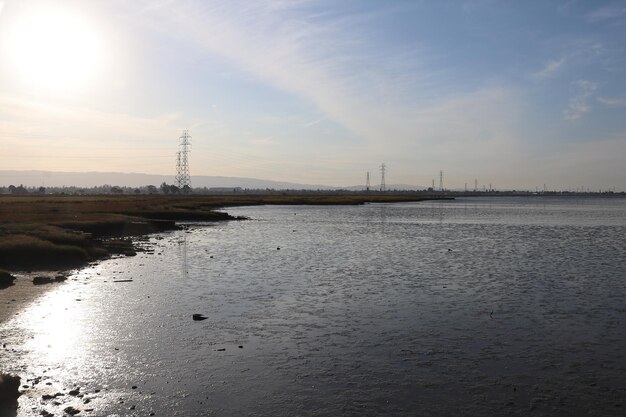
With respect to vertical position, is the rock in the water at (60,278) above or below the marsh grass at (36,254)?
below

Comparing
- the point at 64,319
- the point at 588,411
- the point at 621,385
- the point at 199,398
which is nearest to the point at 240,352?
the point at 199,398

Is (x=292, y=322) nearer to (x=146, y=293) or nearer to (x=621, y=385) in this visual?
(x=146, y=293)

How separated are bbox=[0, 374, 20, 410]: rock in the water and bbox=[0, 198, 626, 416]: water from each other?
1.03ft

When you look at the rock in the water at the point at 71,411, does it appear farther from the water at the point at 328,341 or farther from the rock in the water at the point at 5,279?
the rock in the water at the point at 5,279

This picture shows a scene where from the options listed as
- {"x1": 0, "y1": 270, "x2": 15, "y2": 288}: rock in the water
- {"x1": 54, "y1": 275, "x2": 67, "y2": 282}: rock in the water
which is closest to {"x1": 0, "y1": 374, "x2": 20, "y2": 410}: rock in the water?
{"x1": 0, "y1": 270, "x2": 15, "y2": 288}: rock in the water

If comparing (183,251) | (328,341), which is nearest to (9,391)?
(328,341)

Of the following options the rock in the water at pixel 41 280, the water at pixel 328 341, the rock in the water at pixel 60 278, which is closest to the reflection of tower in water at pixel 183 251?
the water at pixel 328 341

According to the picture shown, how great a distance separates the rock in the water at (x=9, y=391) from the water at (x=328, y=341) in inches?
12.4

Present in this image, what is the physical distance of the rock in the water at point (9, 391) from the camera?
1288cm

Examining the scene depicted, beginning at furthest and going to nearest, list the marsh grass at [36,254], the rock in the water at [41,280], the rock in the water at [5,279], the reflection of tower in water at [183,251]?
the reflection of tower in water at [183,251]
the marsh grass at [36,254]
the rock in the water at [41,280]
the rock in the water at [5,279]

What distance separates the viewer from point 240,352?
59.2ft

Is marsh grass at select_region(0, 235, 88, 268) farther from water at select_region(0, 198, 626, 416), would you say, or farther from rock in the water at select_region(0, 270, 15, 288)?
rock in the water at select_region(0, 270, 15, 288)

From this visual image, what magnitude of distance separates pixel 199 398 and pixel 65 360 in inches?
231

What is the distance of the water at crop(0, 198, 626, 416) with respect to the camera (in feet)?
45.5
